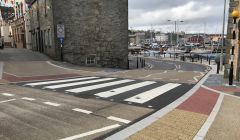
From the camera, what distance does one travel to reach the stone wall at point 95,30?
78.8 feet

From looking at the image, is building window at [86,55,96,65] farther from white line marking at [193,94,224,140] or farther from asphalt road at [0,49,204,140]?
white line marking at [193,94,224,140]

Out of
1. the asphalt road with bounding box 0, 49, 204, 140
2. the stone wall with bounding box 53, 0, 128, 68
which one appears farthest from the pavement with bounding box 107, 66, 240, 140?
the stone wall with bounding box 53, 0, 128, 68

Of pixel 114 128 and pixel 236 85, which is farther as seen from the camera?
pixel 236 85

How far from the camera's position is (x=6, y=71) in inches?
652

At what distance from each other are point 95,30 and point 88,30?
2.67 feet

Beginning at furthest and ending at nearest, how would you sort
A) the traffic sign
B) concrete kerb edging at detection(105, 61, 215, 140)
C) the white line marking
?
the traffic sign < the white line marking < concrete kerb edging at detection(105, 61, 215, 140)

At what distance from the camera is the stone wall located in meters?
24.0

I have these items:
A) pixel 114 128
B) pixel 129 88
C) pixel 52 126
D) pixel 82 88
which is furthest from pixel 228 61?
pixel 52 126

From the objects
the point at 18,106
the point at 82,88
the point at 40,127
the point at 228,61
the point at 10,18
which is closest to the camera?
the point at 40,127

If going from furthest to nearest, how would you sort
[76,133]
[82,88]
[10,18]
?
[10,18]
[82,88]
[76,133]

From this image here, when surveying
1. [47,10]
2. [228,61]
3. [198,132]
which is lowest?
[198,132]

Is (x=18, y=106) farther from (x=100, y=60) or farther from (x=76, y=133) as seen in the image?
(x=100, y=60)

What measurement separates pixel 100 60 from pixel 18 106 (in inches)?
736

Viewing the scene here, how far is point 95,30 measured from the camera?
25594 millimetres
